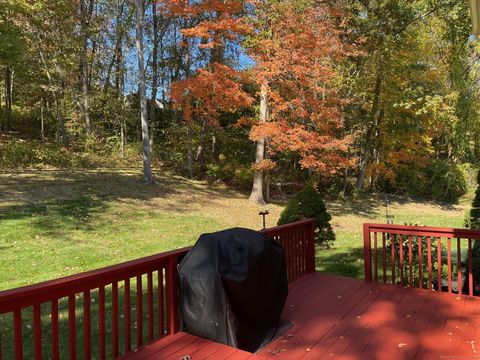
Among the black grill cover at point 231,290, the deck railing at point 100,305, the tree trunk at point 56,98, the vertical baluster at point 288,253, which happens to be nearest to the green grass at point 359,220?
the vertical baluster at point 288,253

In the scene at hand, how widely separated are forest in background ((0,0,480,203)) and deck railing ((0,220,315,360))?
27.3 feet

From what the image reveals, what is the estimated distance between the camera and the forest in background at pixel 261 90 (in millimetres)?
12664

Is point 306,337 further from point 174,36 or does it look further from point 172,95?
point 174,36

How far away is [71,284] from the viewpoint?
90.5 inches

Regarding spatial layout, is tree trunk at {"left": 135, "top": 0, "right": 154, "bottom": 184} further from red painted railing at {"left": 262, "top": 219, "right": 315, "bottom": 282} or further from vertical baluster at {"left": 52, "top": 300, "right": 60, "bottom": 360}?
vertical baluster at {"left": 52, "top": 300, "right": 60, "bottom": 360}

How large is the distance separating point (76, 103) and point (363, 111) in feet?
48.0

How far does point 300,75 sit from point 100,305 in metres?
11.0

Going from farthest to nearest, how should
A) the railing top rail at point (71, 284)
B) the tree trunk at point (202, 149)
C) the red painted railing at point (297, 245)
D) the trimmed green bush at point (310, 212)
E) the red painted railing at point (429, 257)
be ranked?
the tree trunk at point (202, 149)
the trimmed green bush at point (310, 212)
the red painted railing at point (297, 245)
the red painted railing at point (429, 257)
the railing top rail at point (71, 284)

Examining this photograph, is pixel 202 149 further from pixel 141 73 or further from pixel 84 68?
pixel 84 68

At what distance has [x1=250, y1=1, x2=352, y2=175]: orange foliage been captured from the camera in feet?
40.2

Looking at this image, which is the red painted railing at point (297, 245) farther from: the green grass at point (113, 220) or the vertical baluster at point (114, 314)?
the vertical baluster at point (114, 314)

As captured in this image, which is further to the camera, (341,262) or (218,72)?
(218,72)

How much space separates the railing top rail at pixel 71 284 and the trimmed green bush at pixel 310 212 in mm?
4882

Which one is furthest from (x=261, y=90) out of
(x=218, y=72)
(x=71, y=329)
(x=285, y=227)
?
(x=71, y=329)
